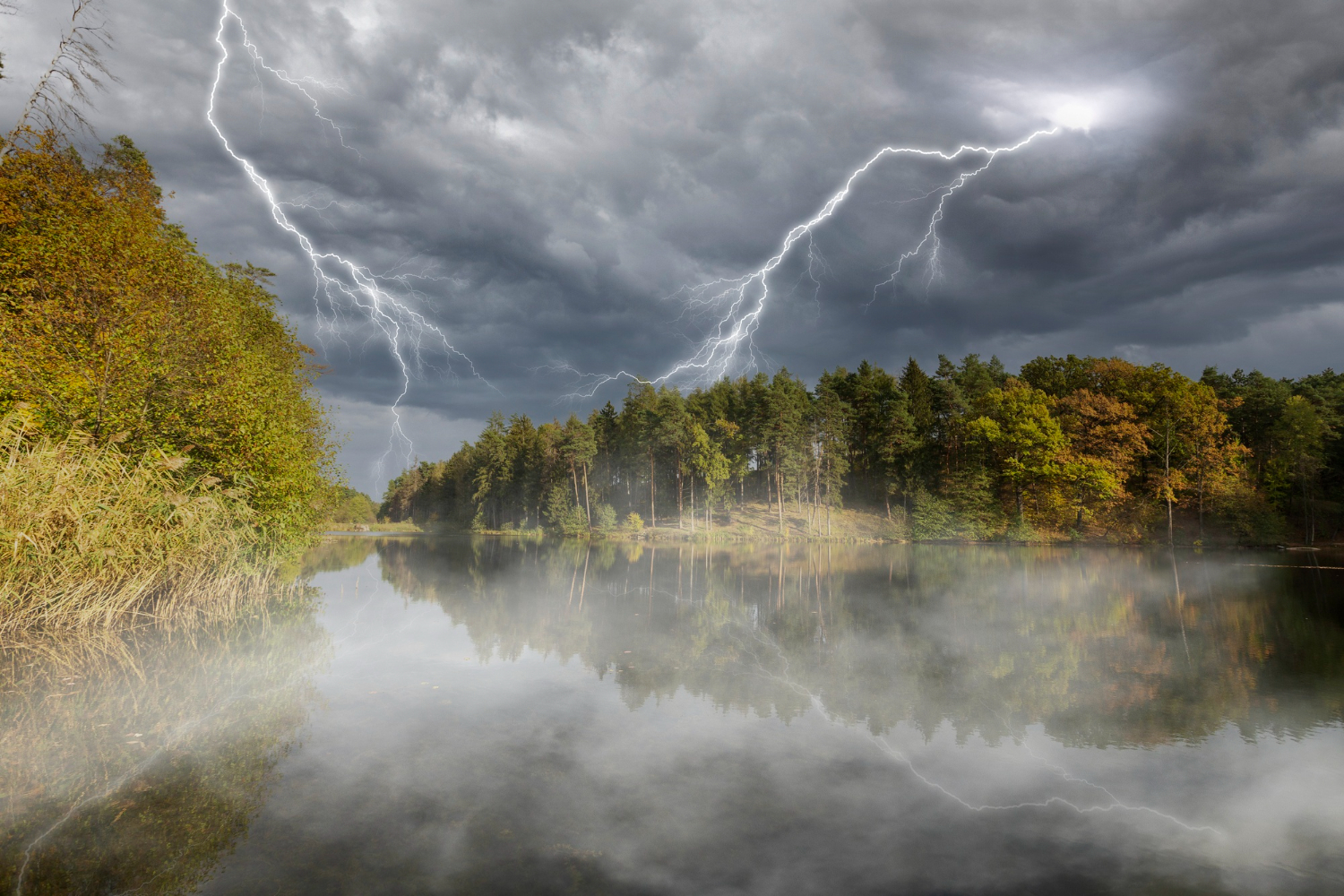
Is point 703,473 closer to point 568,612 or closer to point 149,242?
point 568,612

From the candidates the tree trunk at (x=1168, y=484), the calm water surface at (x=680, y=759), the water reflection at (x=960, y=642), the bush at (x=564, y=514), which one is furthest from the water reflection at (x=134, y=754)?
the bush at (x=564, y=514)

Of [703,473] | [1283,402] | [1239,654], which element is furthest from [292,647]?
[1283,402]

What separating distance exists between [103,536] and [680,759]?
1213 cm

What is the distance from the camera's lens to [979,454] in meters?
59.9

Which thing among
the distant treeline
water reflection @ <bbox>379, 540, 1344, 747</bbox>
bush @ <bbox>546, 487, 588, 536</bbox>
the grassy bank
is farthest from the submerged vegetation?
bush @ <bbox>546, 487, 588, 536</bbox>

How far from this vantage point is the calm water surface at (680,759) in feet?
15.1

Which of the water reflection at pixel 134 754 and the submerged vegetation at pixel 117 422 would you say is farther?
the submerged vegetation at pixel 117 422

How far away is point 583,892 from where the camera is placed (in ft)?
14.1

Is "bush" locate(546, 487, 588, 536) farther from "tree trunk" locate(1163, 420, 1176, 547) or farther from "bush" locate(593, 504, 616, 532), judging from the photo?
"tree trunk" locate(1163, 420, 1176, 547)

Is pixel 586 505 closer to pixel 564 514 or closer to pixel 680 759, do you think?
pixel 564 514

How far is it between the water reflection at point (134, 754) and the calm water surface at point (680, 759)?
4 cm

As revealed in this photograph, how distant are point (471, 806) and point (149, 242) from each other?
17.6 meters

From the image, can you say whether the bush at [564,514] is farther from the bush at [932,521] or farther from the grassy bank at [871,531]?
the bush at [932,521]

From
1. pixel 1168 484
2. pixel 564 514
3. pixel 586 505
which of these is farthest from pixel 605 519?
pixel 1168 484
